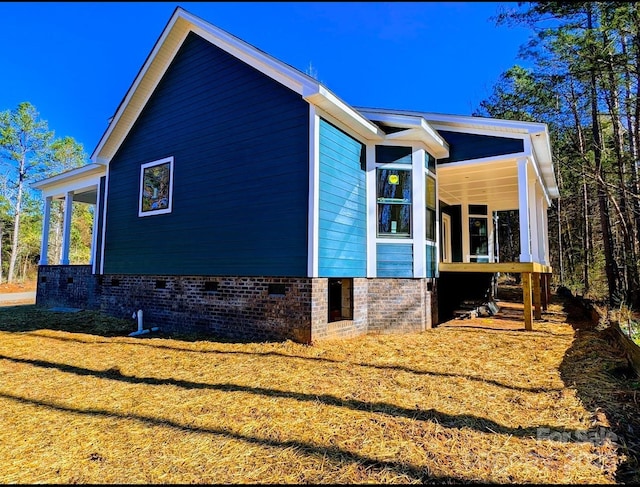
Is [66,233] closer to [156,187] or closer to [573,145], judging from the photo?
[156,187]

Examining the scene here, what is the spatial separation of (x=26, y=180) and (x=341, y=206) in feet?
105

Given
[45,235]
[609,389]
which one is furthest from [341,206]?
[45,235]

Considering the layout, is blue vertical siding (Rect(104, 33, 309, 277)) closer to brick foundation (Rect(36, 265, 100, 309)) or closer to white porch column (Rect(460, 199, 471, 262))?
brick foundation (Rect(36, 265, 100, 309))

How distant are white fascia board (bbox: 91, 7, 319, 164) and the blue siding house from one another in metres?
0.03

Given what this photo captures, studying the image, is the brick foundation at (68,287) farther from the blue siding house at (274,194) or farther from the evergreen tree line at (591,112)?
the evergreen tree line at (591,112)

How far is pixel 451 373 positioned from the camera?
469cm

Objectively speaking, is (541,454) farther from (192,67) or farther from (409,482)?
(192,67)

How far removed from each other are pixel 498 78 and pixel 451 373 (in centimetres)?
2118

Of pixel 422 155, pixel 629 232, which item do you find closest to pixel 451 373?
pixel 422 155

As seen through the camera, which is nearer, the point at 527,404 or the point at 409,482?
the point at 409,482

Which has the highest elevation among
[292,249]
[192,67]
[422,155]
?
[192,67]

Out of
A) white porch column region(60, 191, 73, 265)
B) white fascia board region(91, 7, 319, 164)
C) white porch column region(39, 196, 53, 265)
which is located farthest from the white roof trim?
white porch column region(39, 196, 53, 265)

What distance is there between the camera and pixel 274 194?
6.82 metres

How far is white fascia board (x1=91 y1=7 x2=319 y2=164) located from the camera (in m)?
6.64
